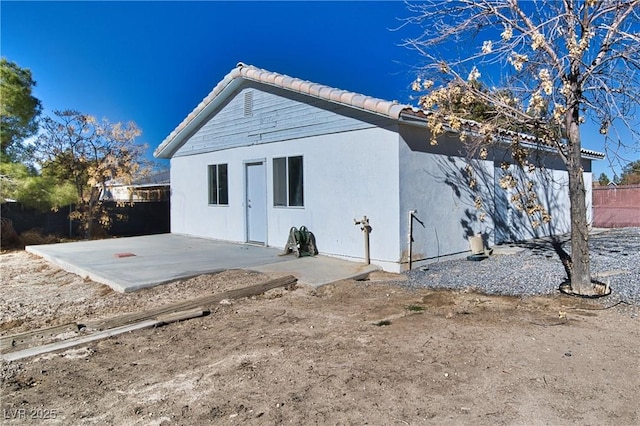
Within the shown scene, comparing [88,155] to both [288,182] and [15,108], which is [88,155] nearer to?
[15,108]

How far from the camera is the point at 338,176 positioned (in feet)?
28.1

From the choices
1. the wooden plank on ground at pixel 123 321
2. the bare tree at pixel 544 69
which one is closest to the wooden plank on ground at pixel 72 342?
the wooden plank on ground at pixel 123 321

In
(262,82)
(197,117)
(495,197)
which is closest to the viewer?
(262,82)

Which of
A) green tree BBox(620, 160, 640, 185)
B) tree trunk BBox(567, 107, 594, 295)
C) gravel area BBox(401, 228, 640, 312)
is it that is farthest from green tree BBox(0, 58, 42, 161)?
green tree BBox(620, 160, 640, 185)

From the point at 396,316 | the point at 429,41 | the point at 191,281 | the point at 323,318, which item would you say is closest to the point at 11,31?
the point at 191,281

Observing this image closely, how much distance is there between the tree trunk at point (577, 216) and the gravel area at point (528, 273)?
33 cm

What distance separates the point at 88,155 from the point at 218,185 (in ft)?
18.3

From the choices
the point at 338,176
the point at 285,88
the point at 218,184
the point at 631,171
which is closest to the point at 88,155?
the point at 218,184

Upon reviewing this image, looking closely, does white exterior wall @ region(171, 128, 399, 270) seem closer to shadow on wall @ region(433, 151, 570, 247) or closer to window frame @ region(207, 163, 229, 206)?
window frame @ region(207, 163, 229, 206)

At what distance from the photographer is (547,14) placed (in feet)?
19.7

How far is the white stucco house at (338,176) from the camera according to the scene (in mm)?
7730

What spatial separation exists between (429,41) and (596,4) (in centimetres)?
219

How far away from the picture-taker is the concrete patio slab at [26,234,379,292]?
6.98 metres

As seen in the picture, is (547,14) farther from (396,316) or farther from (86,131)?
(86,131)
